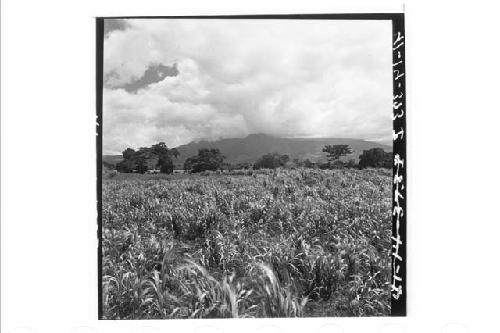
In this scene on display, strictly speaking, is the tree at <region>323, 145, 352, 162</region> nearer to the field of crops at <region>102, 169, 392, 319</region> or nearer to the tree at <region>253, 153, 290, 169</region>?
the field of crops at <region>102, 169, 392, 319</region>

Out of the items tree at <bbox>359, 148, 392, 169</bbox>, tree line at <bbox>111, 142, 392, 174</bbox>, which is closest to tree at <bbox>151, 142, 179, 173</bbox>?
tree line at <bbox>111, 142, 392, 174</bbox>

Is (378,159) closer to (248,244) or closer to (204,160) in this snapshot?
(248,244)

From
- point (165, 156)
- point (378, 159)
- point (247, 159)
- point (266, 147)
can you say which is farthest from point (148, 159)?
point (378, 159)

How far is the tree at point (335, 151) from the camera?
2684 mm

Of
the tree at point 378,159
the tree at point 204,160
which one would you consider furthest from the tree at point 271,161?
the tree at point 378,159

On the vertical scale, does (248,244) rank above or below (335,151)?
below

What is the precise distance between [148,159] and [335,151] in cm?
103

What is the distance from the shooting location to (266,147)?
268cm

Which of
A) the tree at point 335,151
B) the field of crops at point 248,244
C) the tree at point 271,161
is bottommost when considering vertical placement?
the field of crops at point 248,244

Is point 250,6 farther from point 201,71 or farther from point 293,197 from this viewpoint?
point 293,197
